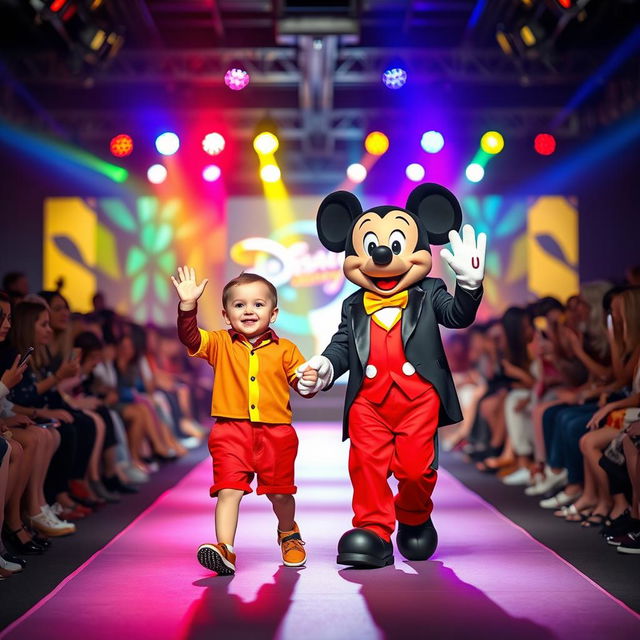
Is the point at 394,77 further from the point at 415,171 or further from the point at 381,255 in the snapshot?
the point at 381,255

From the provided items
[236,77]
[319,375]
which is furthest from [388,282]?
[236,77]

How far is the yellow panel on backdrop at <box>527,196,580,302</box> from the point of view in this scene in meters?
14.2

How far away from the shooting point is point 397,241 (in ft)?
13.6

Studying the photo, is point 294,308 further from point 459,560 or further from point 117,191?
point 459,560

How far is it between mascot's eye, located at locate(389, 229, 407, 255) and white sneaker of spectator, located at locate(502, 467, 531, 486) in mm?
3122

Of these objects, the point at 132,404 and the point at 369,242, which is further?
the point at 132,404

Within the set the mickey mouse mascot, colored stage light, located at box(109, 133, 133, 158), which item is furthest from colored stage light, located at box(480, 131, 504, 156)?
the mickey mouse mascot

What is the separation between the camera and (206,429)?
10867 mm

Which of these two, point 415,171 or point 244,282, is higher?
point 415,171

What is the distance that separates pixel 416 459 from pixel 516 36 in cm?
671

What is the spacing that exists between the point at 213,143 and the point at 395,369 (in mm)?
5390

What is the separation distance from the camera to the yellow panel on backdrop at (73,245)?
1452 cm

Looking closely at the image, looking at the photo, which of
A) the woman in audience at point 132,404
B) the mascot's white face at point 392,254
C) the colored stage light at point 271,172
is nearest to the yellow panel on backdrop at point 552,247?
the colored stage light at point 271,172

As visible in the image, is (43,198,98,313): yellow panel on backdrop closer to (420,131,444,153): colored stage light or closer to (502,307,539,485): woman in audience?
(420,131,444,153): colored stage light
